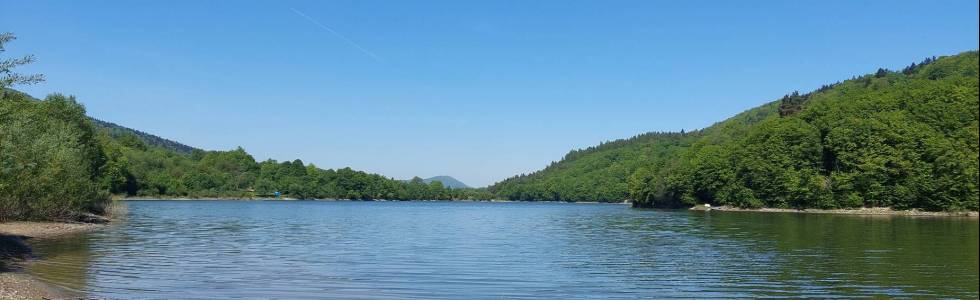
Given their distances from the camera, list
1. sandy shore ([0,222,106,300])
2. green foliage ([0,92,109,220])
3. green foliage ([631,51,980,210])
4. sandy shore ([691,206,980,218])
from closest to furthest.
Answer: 1. sandy shore ([0,222,106,300])
2. green foliage ([0,92,109,220])
3. sandy shore ([691,206,980,218])
4. green foliage ([631,51,980,210])

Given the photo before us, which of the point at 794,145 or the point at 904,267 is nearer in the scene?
the point at 904,267

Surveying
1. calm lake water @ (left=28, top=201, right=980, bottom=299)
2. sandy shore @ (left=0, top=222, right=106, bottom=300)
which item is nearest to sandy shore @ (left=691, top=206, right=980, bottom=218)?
calm lake water @ (left=28, top=201, right=980, bottom=299)

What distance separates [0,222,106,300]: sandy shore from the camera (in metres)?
21.2

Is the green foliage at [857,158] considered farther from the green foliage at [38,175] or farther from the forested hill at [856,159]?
the green foliage at [38,175]

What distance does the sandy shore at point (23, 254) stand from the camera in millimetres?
21203

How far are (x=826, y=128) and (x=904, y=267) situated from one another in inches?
4854

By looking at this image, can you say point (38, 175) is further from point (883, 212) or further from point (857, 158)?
point (857, 158)

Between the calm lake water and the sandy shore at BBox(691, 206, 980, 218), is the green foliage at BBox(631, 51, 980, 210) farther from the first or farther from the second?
the calm lake water

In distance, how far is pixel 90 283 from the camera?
25.8m

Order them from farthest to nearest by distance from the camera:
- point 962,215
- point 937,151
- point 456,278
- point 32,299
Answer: point 937,151
point 962,215
point 456,278
point 32,299

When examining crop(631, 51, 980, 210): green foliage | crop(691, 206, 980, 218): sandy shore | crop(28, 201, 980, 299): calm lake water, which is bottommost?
crop(28, 201, 980, 299): calm lake water

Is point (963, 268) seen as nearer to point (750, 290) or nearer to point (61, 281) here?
point (750, 290)

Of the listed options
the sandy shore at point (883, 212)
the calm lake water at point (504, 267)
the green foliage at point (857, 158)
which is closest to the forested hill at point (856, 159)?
the green foliage at point (857, 158)

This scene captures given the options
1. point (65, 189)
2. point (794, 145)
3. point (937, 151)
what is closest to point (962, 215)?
point (937, 151)
